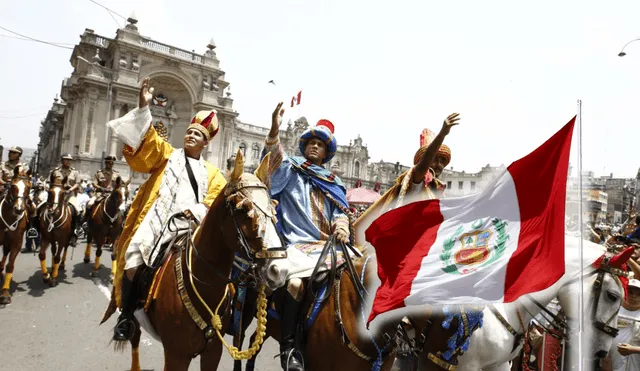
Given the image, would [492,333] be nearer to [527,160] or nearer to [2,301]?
[527,160]

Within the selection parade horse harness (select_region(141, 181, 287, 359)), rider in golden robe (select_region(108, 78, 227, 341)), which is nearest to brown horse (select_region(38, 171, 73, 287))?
rider in golden robe (select_region(108, 78, 227, 341))

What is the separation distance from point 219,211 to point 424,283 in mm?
1641

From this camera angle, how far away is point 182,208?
4.03 m

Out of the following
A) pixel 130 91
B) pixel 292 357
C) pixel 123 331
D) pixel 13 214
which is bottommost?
pixel 123 331

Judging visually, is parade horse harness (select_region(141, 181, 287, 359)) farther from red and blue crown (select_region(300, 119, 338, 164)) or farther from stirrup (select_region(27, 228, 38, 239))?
stirrup (select_region(27, 228, 38, 239))

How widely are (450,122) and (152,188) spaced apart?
3.03 meters

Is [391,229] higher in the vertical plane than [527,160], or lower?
lower

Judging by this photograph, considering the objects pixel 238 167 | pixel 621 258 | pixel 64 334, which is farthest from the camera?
pixel 64 334

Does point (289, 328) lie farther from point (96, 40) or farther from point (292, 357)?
point (96, 40)

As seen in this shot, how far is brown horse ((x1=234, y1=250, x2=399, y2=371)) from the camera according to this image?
9.75 feet

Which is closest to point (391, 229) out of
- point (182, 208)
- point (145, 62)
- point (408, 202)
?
point (408, 202)

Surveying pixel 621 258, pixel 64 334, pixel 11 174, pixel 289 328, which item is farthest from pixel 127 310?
pixel 11 174

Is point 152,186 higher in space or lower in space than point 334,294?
higher

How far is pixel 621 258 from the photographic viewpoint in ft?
9.64
